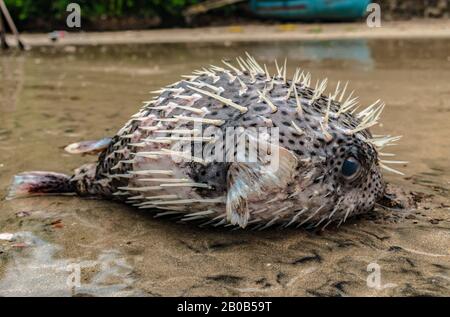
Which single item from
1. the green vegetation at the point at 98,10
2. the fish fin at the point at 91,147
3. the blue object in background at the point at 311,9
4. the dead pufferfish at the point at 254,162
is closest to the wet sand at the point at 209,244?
the dead pufferfish at the point at 254,162

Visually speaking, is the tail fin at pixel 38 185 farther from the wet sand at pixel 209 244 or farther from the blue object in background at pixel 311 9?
the blue object in background at pixel 311 9

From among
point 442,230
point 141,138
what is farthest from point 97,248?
point 442,230

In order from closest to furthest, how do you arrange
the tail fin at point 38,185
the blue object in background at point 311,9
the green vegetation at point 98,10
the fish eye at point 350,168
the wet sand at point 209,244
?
the wet sand at point 209,244, the fish eye at point 350,168, the tail fin at point 38,185, the blue object in background at point 311,9, the green vegetation at point 98,10

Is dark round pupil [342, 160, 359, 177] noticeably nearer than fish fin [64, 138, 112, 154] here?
Yes

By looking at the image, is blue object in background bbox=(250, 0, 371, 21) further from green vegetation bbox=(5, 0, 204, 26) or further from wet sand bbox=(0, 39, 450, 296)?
wet sand bbox=(0, 39, 450, 296)

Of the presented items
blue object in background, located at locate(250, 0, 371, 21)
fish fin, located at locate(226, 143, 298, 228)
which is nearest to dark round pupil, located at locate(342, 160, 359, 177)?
fish fin, located at locate(226, 143, 298, 228)

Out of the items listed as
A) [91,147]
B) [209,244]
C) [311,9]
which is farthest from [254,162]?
[311,9]

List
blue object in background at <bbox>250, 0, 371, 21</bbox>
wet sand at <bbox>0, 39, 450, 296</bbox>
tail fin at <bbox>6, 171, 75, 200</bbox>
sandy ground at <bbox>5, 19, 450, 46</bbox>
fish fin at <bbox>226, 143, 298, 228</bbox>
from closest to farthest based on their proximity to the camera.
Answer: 1. wet sand at <bbox>0, 39, 450, 296</bbox>
2. fish fin at <bbox>226, 143, 298, 228</bbox>
3. tail fin at <bbox>6, 171, 75, 200</bbox>
4. sandy ground at <bbox>5, 19, 450, 46</bbox>
5. blue object in background at <bbox>250, 0, 371, 21</bbox>
